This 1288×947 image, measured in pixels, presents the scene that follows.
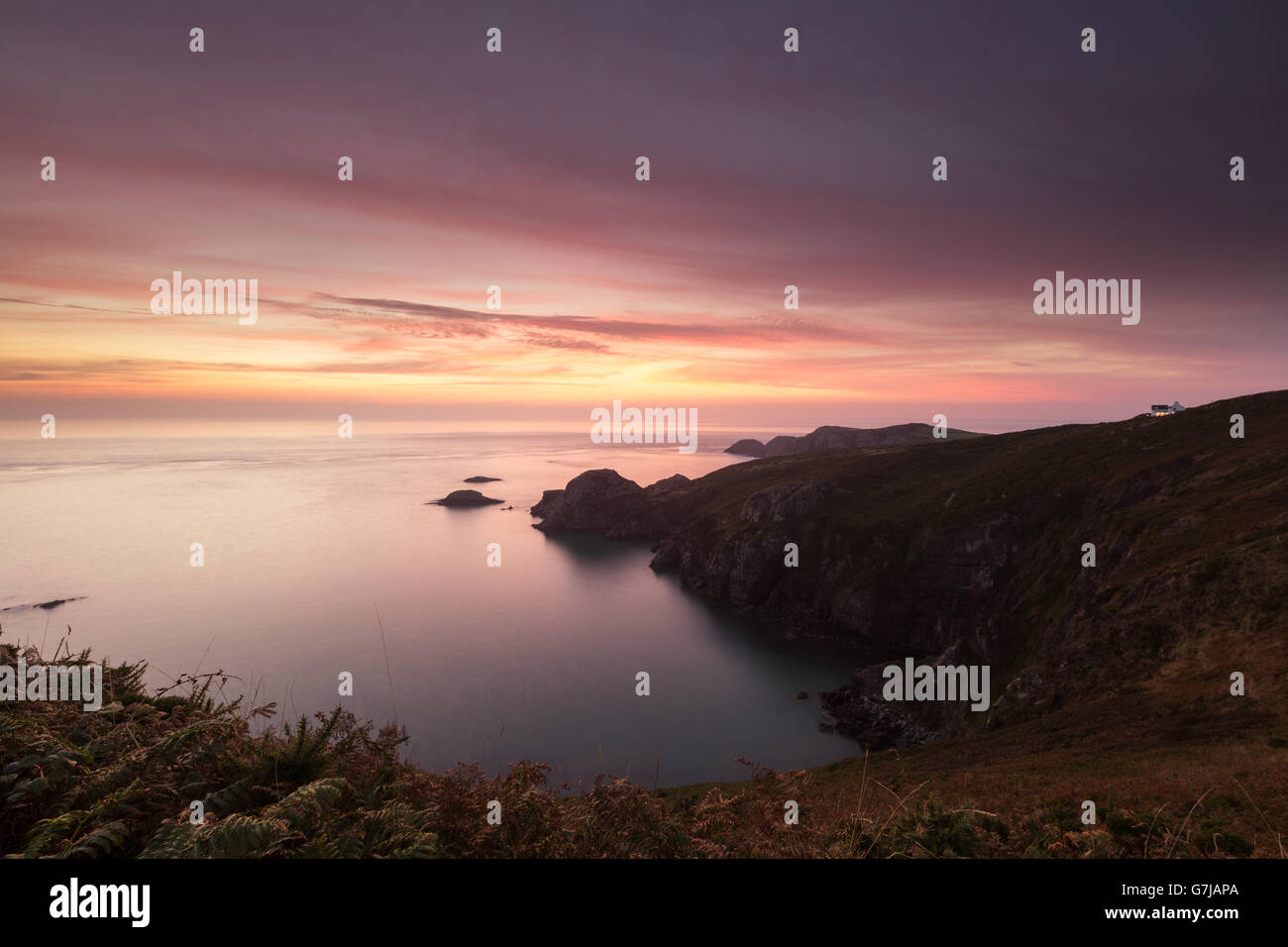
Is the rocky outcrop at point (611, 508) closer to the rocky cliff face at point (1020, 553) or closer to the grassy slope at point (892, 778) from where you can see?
the rocky cliff face at point (1020, 553)

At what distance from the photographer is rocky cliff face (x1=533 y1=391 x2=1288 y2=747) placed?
132 ft

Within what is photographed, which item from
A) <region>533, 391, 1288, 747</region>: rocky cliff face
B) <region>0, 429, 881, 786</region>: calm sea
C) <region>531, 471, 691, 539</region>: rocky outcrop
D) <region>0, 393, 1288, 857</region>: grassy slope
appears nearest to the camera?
<region>0, 393, 1288, 857</region>: grassy slope

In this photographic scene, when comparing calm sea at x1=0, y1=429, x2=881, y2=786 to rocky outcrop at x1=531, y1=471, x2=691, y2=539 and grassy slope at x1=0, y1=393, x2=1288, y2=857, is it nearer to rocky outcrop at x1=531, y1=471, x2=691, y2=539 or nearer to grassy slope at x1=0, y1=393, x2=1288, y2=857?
rocky outcrop at x1=531, y1=471, x2=691, y2=539

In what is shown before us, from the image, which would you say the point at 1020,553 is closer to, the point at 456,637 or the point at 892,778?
the point at 892,778

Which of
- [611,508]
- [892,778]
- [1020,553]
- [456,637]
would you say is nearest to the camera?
[892,778]

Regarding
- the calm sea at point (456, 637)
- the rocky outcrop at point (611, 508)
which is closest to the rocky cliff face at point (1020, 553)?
the calm sea at point (456, 637)

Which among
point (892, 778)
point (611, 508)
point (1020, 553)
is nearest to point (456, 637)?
point (892, 778)

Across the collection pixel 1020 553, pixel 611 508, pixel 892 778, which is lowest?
pixel 892 778

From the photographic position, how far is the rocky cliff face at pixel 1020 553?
40.2 meters

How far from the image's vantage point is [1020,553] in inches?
3179

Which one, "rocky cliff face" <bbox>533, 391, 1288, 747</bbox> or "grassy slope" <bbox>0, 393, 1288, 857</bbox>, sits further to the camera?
"rocky cliff face" <bbox>533, 391, 1288, 747</bbox>

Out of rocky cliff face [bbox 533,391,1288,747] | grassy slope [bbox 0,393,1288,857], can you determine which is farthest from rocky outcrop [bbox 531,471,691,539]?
grassy slope [bbox 0,393,1288,857]

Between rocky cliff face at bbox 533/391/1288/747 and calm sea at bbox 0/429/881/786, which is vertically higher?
rocky cliff face at bbox 533/391/1288/747

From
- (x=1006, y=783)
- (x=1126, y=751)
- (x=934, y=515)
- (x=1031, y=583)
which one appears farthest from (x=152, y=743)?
(x=934, y=515)
